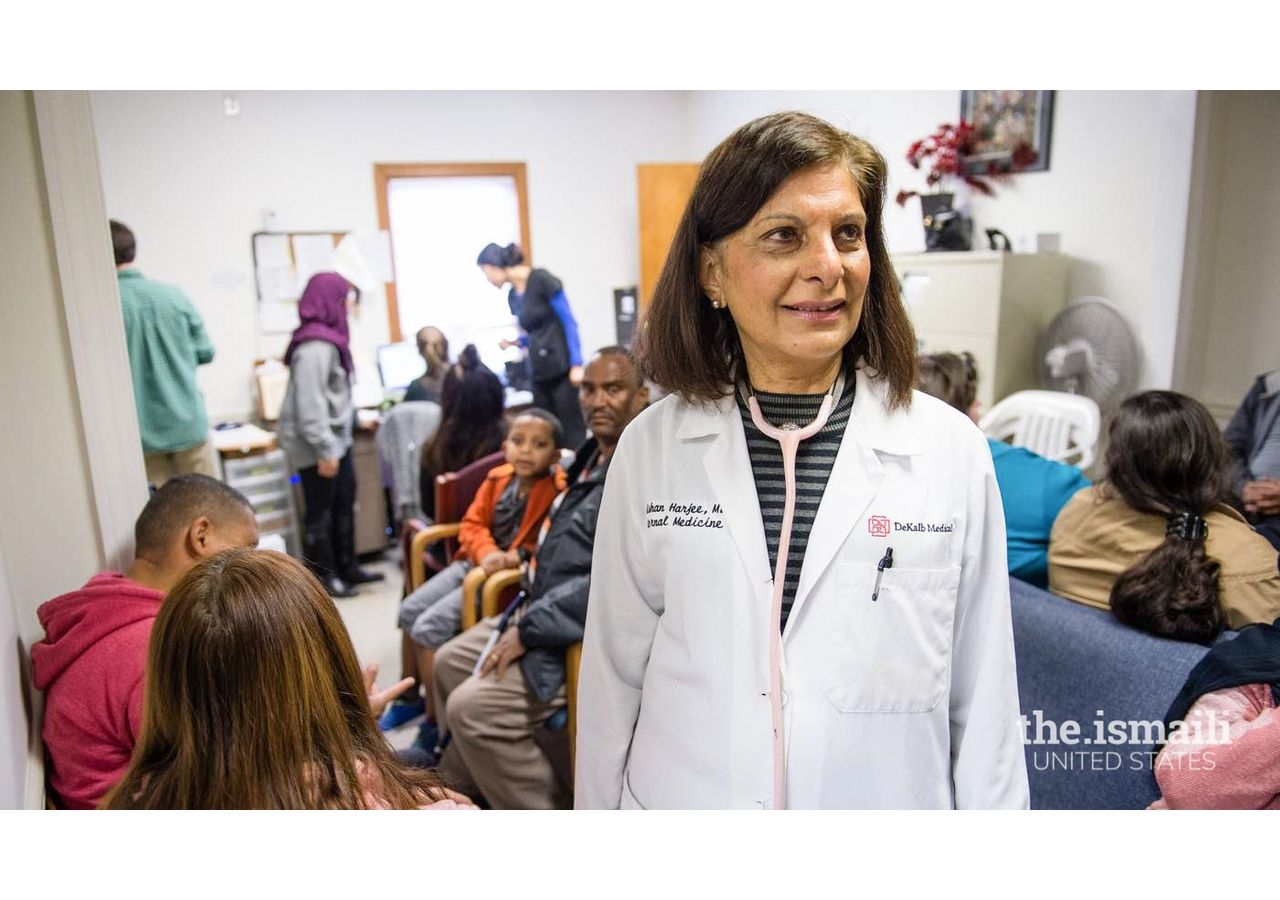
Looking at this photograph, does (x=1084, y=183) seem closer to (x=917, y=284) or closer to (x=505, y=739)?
(x=917, y=284)

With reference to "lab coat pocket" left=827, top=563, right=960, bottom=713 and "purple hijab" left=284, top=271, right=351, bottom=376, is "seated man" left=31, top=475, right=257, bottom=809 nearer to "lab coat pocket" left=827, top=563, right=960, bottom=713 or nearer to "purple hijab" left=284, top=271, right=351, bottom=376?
"lab coat pocket" left=827, top=563, right=960, bottom=713

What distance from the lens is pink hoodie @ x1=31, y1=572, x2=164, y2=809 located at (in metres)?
1.06

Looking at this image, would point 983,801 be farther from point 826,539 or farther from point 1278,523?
point 1278,523

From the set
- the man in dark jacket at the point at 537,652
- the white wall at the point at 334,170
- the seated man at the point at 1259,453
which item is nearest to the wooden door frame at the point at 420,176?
the white wall at the point at 334,170

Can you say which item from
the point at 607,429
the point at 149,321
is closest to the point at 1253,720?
the point at 607,429

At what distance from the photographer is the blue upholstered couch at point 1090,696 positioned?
1325mm

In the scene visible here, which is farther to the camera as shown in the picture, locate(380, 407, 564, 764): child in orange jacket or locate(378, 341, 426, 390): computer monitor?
locate(378, 341, 426, 390): computer monitor

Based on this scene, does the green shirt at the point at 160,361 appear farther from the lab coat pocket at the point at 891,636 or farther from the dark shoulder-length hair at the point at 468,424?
the dark shoulder-length hair at the point at 468,424

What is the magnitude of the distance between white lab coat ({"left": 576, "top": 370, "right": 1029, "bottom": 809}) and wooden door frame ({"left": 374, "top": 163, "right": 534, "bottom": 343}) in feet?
12.3

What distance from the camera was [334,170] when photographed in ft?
14.2

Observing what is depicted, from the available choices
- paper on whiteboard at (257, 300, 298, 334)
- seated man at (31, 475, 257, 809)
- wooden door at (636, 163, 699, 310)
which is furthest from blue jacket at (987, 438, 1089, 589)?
paper on whiteboard at (257, 300, 298, 334)

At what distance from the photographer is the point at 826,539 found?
96 centimetres

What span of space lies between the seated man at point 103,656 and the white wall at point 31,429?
0.04 m
